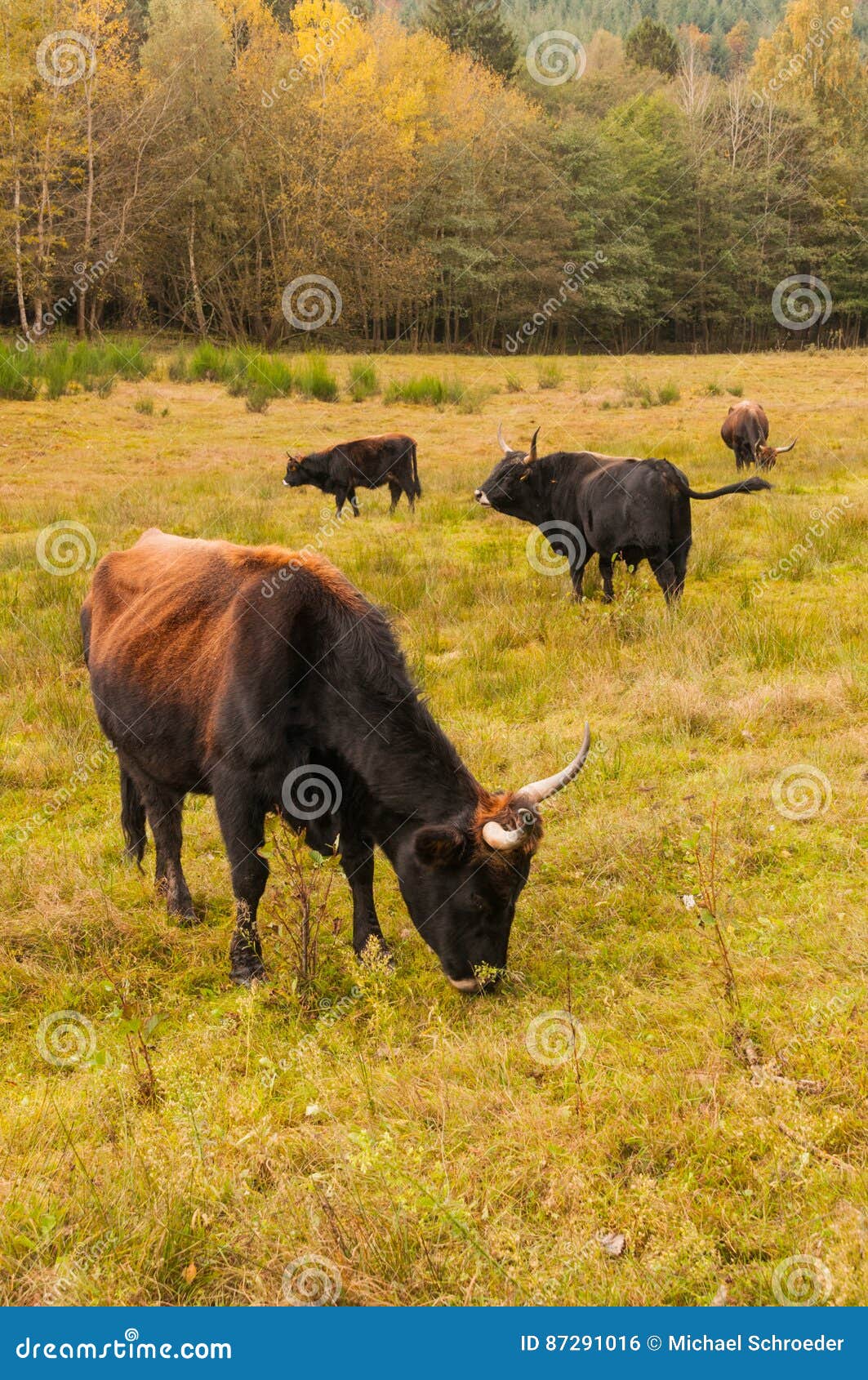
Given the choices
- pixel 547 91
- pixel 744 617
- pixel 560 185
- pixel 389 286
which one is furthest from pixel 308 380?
pixel 547 91

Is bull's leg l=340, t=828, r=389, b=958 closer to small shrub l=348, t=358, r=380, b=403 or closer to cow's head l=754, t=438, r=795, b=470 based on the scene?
cow's head l=754, t=438, r=795, b=470

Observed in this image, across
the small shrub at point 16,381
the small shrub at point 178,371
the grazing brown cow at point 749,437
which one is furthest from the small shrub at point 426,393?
the small shrub at point 16,381

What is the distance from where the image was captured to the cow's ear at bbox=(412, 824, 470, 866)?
13.0 feet

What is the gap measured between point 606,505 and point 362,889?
627 centimetres

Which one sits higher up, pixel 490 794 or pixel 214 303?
pixel 214 303

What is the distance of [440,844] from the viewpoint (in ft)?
13.0

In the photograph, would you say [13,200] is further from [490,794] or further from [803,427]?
[490,794]

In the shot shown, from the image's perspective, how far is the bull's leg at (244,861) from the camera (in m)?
4.43

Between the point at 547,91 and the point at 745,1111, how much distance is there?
224ft

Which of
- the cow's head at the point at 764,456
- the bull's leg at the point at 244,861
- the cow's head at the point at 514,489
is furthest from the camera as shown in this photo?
the cow's head at the point at 764,456

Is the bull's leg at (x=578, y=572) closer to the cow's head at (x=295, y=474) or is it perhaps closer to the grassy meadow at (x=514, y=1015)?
the grassy meadow at (x=514, y=1015)

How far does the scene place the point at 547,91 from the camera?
60.8m

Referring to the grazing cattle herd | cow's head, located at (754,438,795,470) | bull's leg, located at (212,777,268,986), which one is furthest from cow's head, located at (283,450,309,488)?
bull's leg, located at (212,777,268,986)

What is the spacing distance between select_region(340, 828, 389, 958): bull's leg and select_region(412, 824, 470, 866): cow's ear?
2.14 ft
